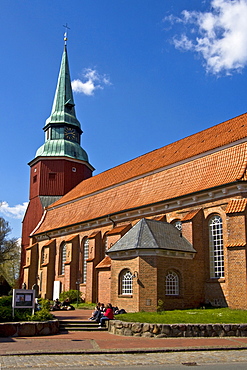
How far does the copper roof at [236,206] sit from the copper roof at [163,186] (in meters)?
1.33

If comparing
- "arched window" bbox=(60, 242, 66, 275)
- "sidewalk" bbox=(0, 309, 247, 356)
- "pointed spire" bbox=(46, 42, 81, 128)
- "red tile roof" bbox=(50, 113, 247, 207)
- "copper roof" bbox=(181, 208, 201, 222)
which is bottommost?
"sidewalk" bbox=(0, 309, 247, 356)

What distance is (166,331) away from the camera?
1730cm

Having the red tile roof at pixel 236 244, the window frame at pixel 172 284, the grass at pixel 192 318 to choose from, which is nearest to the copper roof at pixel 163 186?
the red tile roof at pixel 236 244

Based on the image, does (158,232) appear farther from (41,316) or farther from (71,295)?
(71,295)

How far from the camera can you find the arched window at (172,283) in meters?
25.2

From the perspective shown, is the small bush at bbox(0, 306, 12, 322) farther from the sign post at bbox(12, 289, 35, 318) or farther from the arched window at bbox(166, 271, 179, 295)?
the arched window at bbox(166, 271, 179, 295)

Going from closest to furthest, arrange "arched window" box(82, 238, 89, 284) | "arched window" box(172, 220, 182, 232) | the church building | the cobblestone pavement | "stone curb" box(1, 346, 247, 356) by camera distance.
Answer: the cobblestone pavement → "stone curb" box(1, 346, 247, 356) → the church building → "arched window" box(172, 220, 182, 232) → "arched window" box(82, 238, 89, 284)

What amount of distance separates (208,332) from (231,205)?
945 centimetres

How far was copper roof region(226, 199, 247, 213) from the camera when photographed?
24.3 m

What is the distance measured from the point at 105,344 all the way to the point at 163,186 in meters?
17.9

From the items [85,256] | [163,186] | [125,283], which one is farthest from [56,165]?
[125,283]

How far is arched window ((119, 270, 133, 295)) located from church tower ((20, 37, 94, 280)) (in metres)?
27.0

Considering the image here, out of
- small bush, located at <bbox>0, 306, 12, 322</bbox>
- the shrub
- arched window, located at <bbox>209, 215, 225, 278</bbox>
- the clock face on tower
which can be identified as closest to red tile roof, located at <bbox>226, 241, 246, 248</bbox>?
arched window, located at <bbox>209, 215, 225, 278</bbox>

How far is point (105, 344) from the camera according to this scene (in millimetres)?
15500
